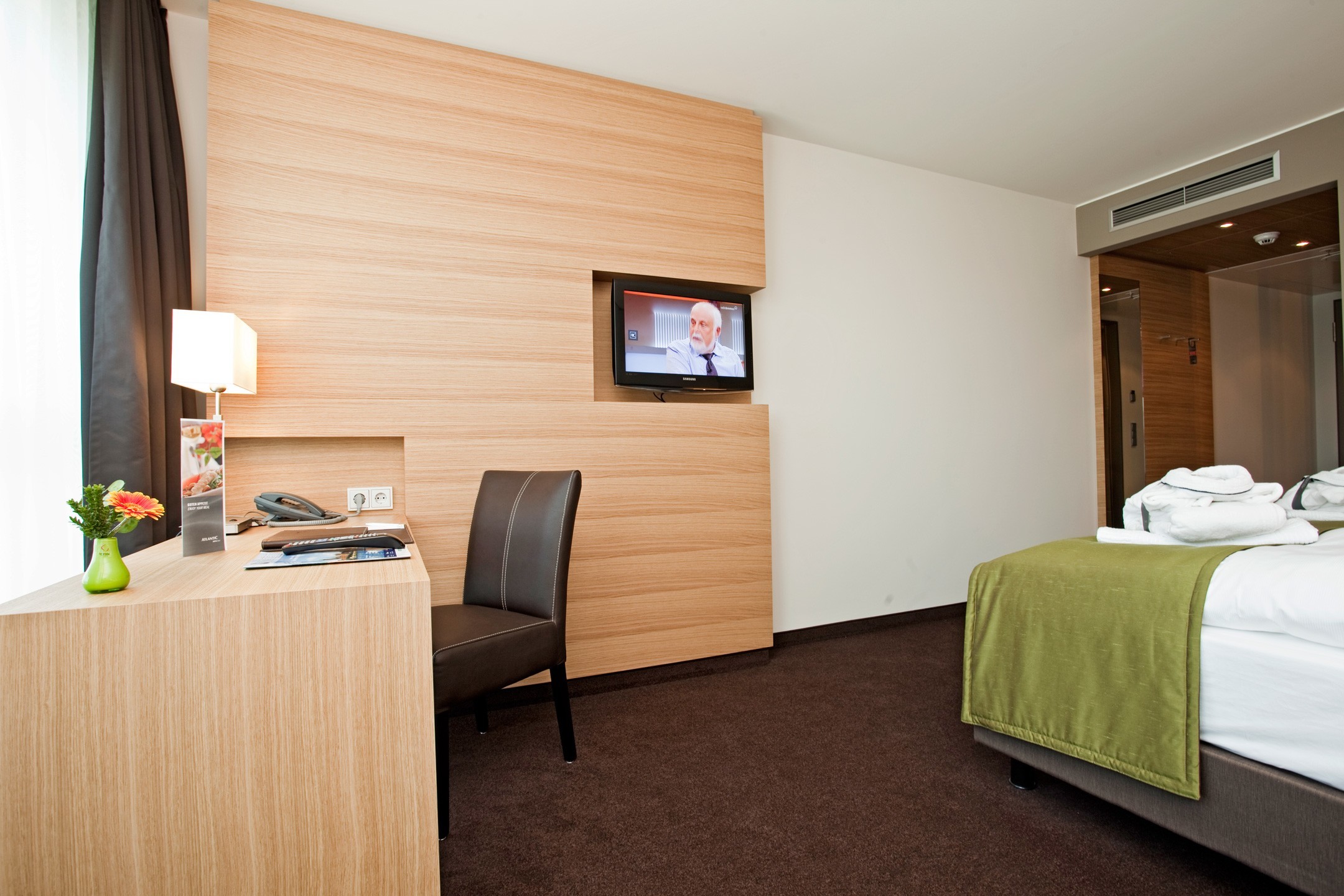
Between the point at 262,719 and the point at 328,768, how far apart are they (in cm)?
15

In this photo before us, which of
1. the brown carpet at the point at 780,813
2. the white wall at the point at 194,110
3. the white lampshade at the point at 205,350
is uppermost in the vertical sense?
the white wall at the point at 194,110

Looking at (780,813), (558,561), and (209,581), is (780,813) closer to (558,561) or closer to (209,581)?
(558,561)

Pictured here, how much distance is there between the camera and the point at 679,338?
10.5ft

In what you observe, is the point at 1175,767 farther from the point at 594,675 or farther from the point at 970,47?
the point at 970,47

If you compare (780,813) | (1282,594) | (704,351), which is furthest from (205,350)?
(1282,594)

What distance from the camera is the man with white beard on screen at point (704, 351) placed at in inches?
125

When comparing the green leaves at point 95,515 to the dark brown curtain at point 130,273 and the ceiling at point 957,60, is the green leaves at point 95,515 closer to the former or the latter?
the dark brown curtain at point 130,273

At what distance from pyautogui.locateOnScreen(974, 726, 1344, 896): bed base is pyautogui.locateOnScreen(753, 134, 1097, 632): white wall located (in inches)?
82.6

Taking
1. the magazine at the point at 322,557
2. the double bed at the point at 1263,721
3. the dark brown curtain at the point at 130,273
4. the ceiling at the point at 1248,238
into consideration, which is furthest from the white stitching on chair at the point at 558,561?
the ceiling at the point at 1248,238

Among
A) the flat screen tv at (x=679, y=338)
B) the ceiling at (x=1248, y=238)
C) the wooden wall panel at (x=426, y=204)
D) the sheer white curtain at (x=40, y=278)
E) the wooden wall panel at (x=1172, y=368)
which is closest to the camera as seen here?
the sheer white curtain at (x=40, y=278)

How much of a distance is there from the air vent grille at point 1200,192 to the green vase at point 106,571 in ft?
17.5

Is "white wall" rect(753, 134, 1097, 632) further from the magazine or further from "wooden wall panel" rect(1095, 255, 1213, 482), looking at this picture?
the magazine

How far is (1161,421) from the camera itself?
507 cm

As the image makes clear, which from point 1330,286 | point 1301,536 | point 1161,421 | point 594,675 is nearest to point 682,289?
point 594,675
